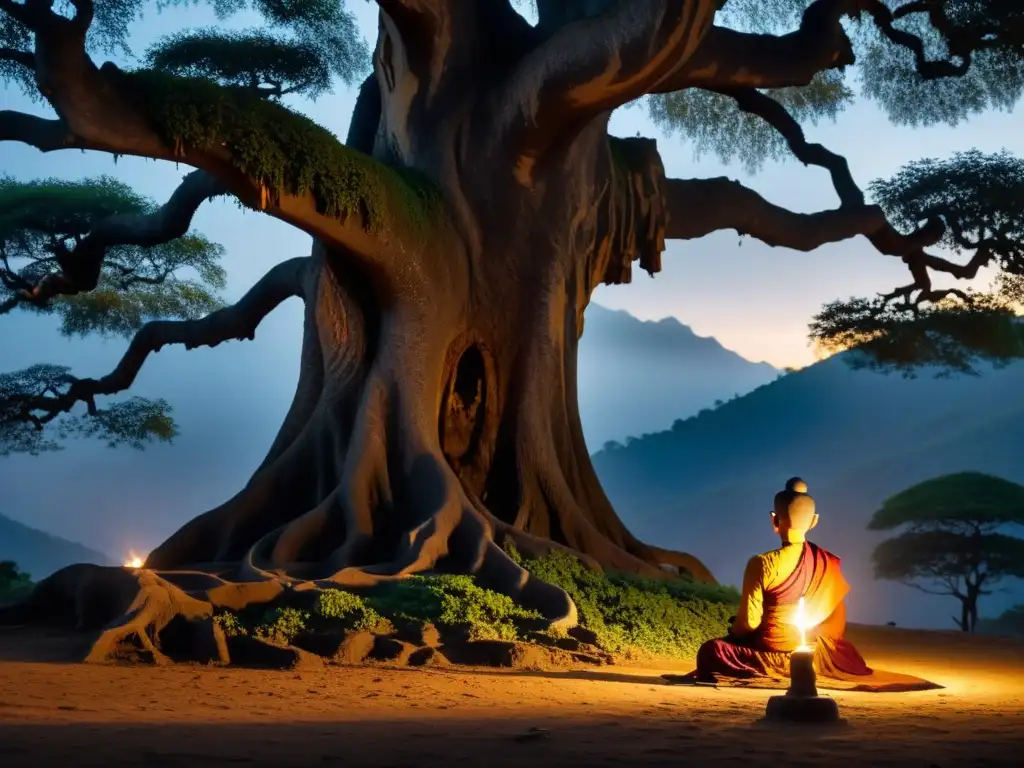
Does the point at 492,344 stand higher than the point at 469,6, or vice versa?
the point at 469,6

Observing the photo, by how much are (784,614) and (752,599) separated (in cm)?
19

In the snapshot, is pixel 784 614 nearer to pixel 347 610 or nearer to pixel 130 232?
pixel 347 610

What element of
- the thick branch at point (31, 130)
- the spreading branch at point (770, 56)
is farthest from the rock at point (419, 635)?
the spreading branch at point (770, 56)

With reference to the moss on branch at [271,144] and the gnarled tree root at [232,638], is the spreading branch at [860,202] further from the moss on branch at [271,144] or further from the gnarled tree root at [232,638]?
the gnarled tree root at [232,638]

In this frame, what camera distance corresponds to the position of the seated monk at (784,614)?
269 inches

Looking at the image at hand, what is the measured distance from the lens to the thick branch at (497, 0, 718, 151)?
356 inches

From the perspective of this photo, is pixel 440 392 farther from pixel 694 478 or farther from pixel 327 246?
pixel 694 478

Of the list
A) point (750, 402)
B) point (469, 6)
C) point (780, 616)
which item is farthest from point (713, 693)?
point (750, 402)

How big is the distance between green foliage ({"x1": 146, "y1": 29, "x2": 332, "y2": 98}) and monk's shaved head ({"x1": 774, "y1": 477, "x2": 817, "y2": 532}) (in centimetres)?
977

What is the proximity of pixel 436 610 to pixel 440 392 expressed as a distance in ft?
9.19

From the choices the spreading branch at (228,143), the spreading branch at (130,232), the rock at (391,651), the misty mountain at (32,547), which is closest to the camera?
the rock at (391,651)

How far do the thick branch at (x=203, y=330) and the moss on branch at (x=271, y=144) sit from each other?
296 centimetres

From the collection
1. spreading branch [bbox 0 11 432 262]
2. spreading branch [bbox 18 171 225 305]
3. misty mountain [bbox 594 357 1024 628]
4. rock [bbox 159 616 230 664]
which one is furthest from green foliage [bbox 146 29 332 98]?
misty mountain [bbox 594 357 1024 628]

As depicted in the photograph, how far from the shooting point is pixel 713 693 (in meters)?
6.48
